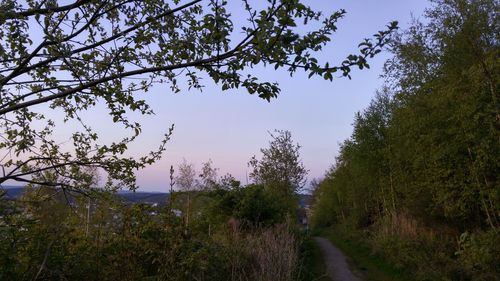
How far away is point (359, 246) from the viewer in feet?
80.4

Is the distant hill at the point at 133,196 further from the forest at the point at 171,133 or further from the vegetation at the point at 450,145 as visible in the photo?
the vegetation at the point at 450,145

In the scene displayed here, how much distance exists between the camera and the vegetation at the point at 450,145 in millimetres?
12398

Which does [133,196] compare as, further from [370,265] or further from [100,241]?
[370,265]

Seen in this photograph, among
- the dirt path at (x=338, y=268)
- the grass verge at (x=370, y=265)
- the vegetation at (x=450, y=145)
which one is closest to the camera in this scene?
the vegetation at (x=450, y=145)

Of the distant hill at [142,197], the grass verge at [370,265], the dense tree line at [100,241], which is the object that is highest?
the distant hill at [142,197]

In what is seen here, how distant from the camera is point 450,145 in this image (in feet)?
45.6

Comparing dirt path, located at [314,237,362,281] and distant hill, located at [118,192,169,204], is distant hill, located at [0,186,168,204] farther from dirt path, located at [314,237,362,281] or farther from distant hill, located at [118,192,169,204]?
dirt path, located at [314,237,362,281]

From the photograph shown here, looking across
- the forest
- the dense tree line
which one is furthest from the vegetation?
the dense tree line

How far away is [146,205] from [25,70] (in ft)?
6.27

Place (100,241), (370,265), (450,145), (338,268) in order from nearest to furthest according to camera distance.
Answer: (100,241), (450,145), (338,268), (370,265)

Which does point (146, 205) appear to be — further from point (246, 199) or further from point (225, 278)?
point (246, 199)

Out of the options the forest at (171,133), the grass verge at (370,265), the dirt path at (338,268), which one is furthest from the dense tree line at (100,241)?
the grass verge at (370,265)

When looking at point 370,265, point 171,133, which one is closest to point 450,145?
point 370,265

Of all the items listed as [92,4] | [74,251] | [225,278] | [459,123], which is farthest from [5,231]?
[459,123]
